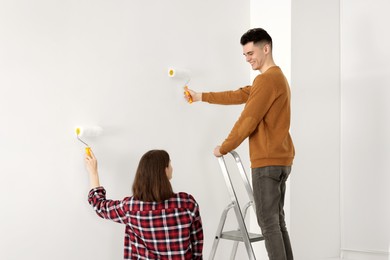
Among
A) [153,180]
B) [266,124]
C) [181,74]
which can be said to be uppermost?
[181,74]

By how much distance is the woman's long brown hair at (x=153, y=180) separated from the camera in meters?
2.16

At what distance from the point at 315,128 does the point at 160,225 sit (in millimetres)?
2018

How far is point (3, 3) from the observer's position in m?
2.48

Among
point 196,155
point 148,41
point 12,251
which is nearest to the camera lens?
point 12,251

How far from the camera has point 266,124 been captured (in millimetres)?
2691

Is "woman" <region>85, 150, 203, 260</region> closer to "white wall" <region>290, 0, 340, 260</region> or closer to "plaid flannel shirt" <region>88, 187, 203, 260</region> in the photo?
"plaid flannel shirt" <region>88, 187, 203, 260</region>

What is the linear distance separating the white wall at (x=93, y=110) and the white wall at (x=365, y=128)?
101 cm

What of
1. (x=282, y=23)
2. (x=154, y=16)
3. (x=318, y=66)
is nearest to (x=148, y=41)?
(x=154, y=16)

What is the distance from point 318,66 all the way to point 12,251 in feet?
8.02

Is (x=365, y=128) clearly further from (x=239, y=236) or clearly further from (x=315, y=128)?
(x=239, y=236)

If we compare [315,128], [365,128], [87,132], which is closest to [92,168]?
[87,132]

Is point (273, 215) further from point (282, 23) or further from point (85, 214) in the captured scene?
point (282, 23)

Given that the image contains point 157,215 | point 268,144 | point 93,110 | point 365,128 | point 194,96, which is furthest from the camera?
point 365,128

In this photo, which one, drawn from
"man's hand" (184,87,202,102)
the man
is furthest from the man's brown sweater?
"man's hand" (184,87,202,102)
